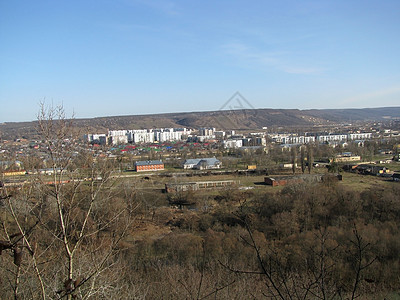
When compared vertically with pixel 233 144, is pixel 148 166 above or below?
below

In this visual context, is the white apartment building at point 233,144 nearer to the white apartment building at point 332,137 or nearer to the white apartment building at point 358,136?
the white apartment building at point 332,137

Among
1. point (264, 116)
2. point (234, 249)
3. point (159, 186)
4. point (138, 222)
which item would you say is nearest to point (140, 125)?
point (264, 116)

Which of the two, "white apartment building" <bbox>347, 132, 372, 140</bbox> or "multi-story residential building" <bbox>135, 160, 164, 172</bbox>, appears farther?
"white apartment building" <bbox>347, 132, 372, 140</bbox>

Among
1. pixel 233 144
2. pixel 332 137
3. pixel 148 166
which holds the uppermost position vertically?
pixel 332 137

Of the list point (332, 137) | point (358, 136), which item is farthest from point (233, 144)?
point (358, 136)

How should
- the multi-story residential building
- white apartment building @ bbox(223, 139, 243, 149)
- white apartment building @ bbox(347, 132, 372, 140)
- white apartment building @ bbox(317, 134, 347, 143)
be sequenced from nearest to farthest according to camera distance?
the multi-story residential building < white apartment building @ bbox(223, 139, 243, 149) < white apartment building @ bbox(317, 134, 347, 143) < white apartment building @ bbox(347, 132, 372, 140)

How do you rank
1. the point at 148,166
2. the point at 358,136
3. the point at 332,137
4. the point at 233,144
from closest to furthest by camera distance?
the point at 148,166 → the point at 233,144 → the point at 332,137 → the point at 358,136

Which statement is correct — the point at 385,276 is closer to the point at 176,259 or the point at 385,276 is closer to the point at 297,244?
the point at 297,244

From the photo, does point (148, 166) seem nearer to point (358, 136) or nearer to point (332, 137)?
point (332, 137)

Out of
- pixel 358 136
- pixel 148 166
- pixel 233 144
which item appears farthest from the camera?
pixel 358 136

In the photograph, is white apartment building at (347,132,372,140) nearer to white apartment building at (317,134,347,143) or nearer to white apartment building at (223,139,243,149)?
white apartment building at (317,134,347,143)

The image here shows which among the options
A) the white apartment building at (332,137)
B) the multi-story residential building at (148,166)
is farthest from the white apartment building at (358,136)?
the multi-story residential building at (148,166)

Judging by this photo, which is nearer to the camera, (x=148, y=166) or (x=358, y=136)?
(x=148, y=166)

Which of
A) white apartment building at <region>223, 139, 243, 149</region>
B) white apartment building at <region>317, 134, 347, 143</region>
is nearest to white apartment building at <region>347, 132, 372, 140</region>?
white apartment building at <region>317, 134, 347, 143</region>
